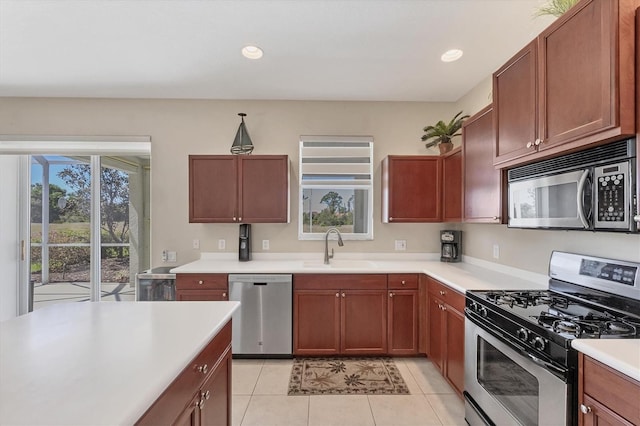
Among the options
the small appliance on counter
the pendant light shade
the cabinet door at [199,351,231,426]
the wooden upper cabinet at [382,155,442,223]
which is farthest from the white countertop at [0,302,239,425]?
the wooden upper cabinet at [382,155,442,223]

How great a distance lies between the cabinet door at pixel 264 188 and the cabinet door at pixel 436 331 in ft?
5.46

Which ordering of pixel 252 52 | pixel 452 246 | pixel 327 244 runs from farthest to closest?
1. pixel 327 244
2. pixel 452 246
3. pixel 252 52

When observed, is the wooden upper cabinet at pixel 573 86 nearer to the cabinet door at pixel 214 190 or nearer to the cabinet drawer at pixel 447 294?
the cabinet drawer at pixel 447 294

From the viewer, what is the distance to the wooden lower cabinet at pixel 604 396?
0.96m

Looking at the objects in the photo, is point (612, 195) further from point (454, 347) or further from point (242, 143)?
point (242, 143)

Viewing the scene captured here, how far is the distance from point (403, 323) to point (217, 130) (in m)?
2.94

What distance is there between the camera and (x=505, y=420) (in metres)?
1.56

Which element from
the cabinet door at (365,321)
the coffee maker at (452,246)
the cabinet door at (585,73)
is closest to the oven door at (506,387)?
the cabinet door at (365,321)

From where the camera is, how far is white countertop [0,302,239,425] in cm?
73

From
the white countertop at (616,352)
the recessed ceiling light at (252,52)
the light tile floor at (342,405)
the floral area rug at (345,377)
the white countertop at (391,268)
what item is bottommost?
the light tile floor at (342,405)

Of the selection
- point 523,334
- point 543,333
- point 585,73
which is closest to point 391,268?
point 523,334

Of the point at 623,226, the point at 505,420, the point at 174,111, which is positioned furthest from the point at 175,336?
the point at 174,111

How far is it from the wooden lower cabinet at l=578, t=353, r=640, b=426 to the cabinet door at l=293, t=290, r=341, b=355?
193cm

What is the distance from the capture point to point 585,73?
1336 mm
